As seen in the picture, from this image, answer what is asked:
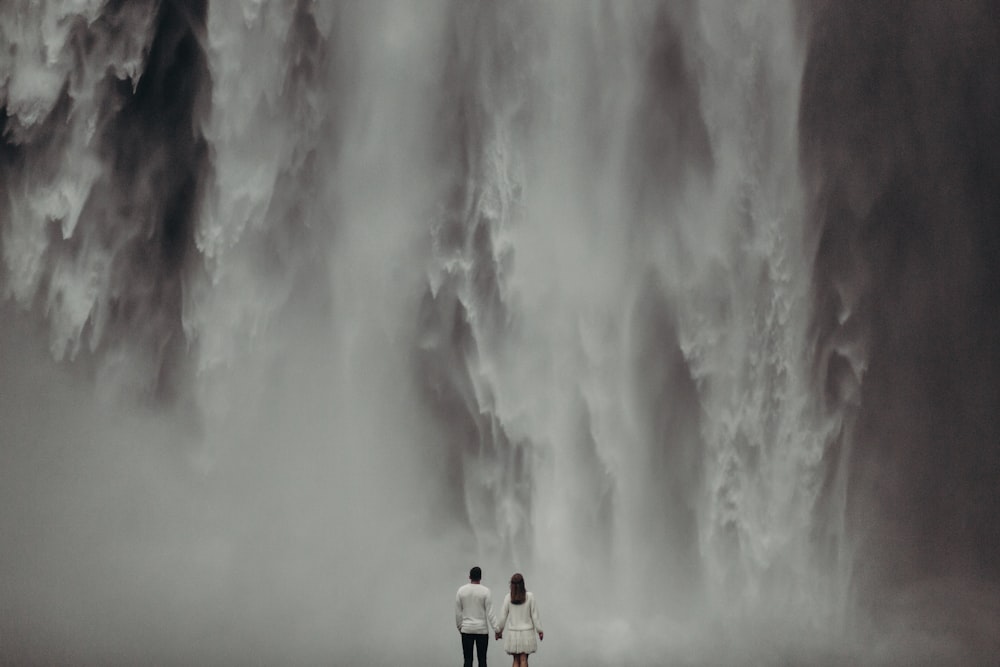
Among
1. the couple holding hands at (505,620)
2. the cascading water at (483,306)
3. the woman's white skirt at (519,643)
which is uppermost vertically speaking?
the cascading water at (483,306)

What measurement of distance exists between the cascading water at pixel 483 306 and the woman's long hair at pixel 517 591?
24.6 feet

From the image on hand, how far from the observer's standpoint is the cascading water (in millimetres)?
18609

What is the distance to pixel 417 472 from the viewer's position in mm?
19500

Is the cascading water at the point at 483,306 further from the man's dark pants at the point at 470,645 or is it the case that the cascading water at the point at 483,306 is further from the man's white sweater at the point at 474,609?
the man's white sweater at the point at 474,609

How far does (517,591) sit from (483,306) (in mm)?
9513

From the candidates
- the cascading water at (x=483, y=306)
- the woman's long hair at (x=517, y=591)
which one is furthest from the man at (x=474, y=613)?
the cascading water at (x=483, y=306)

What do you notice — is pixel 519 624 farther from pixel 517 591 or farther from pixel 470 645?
pixel 470 645

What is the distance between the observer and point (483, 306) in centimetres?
1942

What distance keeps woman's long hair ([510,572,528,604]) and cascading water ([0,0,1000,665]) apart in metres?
7.49

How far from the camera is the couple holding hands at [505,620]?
10359 millimetres

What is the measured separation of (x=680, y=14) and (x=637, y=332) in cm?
590

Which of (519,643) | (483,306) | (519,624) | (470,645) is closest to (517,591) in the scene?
(519,624)

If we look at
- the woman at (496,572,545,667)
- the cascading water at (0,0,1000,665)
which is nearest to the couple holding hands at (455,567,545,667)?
the woman at (496,572,545,667)

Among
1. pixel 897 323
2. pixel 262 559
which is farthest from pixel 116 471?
pixel 897 323
